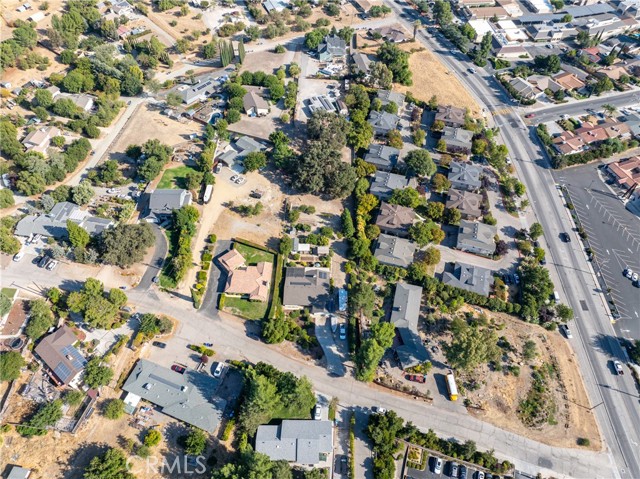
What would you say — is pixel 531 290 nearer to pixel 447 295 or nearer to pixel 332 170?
pixel 447 295

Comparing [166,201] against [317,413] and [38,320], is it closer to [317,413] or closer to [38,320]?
[38,320]

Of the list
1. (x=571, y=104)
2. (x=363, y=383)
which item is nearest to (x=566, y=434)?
(x=363, y=383)

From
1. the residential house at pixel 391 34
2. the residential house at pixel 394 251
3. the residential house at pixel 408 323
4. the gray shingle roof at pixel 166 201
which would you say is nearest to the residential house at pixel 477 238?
the residential house at pixel 394 251

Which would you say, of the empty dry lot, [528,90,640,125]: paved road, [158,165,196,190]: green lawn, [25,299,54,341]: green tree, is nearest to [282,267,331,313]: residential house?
[158,165,196,190]: green lawn

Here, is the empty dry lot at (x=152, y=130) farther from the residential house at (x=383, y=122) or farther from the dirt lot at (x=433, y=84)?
the dirt lot at (x=433, y=84)

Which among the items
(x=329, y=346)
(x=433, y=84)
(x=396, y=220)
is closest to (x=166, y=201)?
(x=329, y=346)

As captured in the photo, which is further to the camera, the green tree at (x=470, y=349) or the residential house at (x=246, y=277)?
the residential house at (x=246, y=277)

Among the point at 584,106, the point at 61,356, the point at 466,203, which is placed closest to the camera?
the point at 61,356
